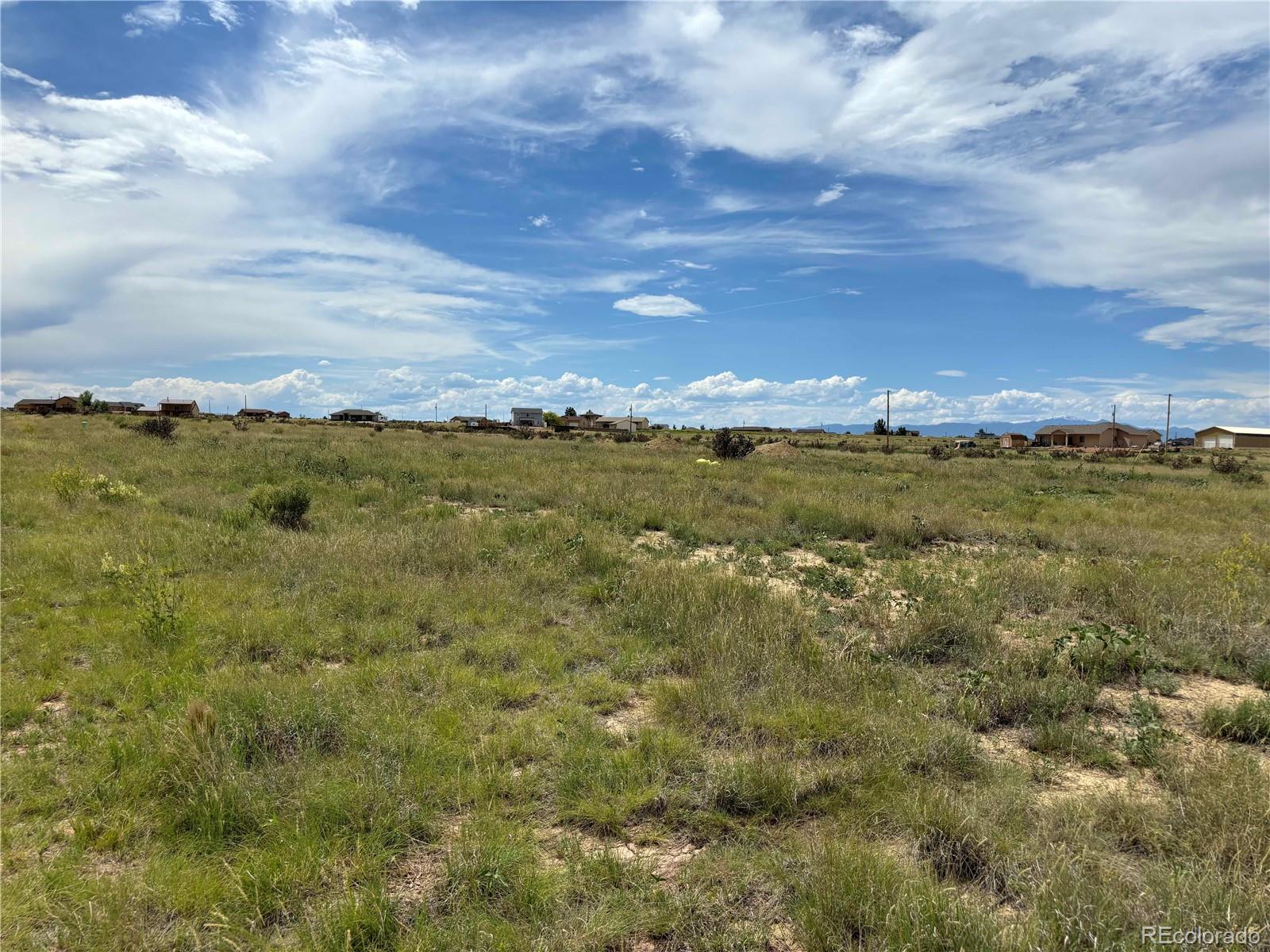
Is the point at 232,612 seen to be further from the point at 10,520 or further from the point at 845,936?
the point at 10,520

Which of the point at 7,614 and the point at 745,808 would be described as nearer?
the point at 745,808

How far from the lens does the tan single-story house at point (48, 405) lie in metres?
84.8

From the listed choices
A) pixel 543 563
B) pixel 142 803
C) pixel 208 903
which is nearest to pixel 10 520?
pixel 543 563

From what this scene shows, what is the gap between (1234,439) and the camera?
87.3 m

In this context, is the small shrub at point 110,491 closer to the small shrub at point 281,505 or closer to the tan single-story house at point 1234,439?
the small shrub at point 281,505

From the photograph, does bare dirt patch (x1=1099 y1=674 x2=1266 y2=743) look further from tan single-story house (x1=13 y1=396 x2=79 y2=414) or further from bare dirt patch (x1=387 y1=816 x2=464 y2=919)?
tan single-story house (x1=13 y1=396 x2=79 y2=414)

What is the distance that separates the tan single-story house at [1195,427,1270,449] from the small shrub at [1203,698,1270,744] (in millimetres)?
104343

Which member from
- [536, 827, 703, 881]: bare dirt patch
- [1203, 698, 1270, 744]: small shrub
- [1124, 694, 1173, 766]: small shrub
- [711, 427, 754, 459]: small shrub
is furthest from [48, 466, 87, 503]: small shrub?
[711, 427, 754, 459]: small shrub

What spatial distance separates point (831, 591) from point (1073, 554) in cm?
568

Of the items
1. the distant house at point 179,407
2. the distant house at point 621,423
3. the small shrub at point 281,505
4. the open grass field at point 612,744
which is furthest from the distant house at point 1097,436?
the distant house at point 179,407

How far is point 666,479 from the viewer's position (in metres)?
19.5

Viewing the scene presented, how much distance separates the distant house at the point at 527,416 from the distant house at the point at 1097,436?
80487 millimetres

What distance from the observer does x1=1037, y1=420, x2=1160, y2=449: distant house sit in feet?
280

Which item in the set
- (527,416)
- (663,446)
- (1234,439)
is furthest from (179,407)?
(1234,439)
